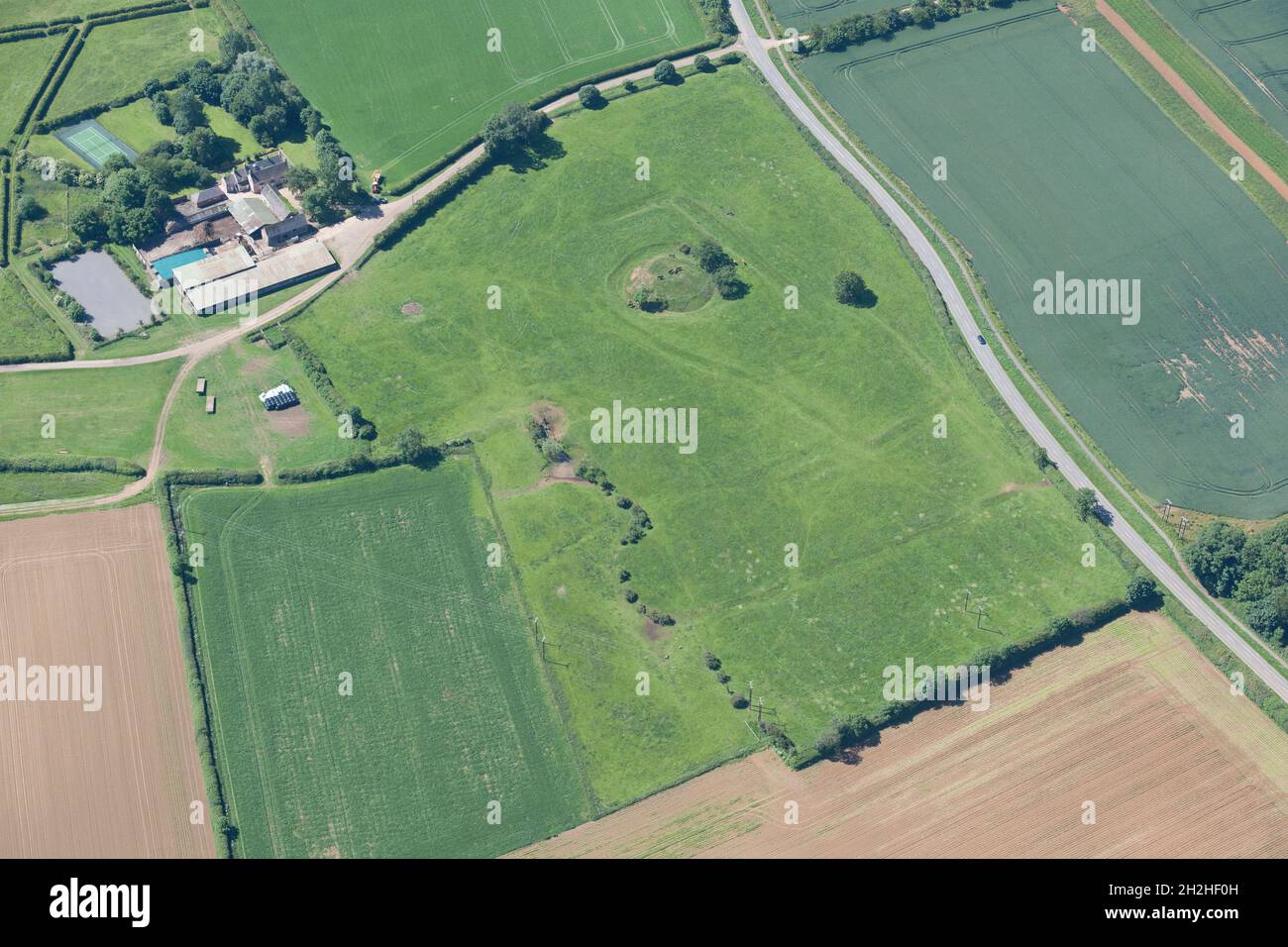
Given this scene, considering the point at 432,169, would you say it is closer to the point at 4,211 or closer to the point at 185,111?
the point at 185,111

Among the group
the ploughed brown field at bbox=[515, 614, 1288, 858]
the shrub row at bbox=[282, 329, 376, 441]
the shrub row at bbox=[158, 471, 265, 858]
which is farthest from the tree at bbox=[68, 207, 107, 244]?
the ploughed brown field at bbox=[515, 614, 1288, 858]

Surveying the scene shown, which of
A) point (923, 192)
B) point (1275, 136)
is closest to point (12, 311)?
point (923, 192)

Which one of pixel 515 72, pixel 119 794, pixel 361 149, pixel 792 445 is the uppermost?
pixel 515 72

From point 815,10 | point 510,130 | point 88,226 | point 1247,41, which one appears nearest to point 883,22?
point 815,10

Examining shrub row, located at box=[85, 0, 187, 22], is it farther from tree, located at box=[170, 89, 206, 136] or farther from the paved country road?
the paved country road

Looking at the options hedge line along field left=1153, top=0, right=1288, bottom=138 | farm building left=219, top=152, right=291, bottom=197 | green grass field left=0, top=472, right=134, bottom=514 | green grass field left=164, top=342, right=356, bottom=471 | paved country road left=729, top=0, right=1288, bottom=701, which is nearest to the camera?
paved country road left=729, top=0, right=1288, bottom=701

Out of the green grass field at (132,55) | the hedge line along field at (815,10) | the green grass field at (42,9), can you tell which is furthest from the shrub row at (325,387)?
the hedge line along field at (815,10)
